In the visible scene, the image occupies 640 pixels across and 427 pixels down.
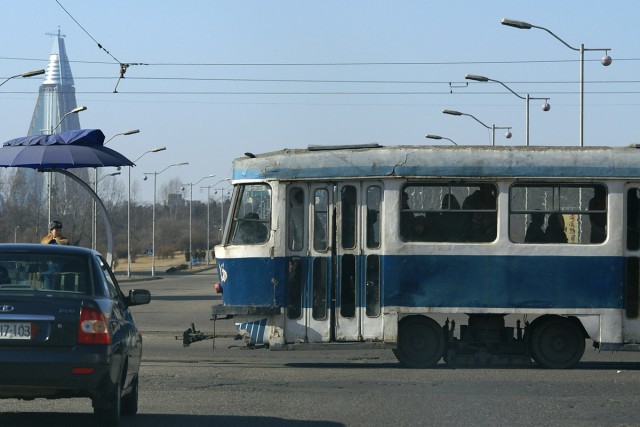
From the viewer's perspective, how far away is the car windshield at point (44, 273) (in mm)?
10289

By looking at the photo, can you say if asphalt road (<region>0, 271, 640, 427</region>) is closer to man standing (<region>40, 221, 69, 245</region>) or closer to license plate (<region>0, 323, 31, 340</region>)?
license plate (<region>0, 323, 31, 340</region>)

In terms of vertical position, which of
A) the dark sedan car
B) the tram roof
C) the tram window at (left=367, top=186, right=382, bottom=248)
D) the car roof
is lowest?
the dark sedan car

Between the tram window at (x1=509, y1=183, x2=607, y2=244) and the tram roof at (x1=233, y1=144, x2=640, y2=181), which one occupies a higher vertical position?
the tram roof at (x1=233, y1=144, x2=640, y2=181)

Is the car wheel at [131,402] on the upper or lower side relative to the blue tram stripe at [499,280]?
lower

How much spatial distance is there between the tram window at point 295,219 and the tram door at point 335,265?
0.6 inches

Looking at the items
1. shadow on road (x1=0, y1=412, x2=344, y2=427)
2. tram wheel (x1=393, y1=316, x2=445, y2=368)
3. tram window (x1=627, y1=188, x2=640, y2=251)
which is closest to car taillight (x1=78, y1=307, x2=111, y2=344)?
shadow on road (x1=0, y1=412, x2=344, y2=427)

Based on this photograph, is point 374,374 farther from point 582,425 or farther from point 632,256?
point 582,425

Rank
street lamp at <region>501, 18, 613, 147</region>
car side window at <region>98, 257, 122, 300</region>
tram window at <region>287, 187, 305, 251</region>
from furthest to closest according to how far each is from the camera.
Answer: street lamp at <region>501, 18, 613, 147</region>, tram window at <region>287, 187, 305, 251</region>, car side window at <region>98, 257, 122, 300</region>

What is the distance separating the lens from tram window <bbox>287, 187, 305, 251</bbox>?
18.6m

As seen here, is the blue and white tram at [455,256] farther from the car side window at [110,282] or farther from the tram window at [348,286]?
the car side window at [110,282]

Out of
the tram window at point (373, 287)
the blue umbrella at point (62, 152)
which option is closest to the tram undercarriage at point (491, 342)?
the tram window at point (373, 287)

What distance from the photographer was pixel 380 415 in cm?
1194

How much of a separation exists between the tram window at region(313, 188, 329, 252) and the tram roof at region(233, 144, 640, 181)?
29 centimetres

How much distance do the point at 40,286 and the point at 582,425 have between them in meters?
4.95
